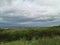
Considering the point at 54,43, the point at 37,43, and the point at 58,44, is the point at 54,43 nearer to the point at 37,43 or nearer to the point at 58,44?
the point at 58,44

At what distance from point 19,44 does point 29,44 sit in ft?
2.34

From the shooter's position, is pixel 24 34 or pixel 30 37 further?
pixel 24 34

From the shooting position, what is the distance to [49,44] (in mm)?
11141

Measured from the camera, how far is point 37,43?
11.4 metres

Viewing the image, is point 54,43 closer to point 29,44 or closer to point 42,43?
point 42,43

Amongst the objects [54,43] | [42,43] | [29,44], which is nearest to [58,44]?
[54,43]

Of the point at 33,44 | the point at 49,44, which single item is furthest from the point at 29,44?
the point at 49,44

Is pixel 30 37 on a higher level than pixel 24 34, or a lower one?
lower

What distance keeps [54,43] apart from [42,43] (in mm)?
817

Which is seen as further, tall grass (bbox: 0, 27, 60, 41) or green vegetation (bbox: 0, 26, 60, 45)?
tall grass (bbox: 0, 27, 60, 41)

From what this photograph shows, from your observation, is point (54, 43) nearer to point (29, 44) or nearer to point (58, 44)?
point (58, 44)

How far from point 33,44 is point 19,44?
94cm

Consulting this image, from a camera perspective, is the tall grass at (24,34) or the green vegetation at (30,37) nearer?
the green vegetation at (30,37)

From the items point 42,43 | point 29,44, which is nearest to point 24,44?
point 29,44
